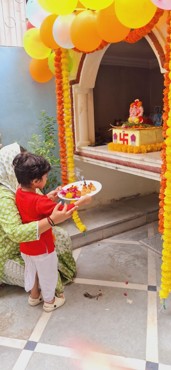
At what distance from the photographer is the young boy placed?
172 centimetres

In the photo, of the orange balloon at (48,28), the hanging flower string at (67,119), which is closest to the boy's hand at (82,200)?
the hanging flower string at (67,119)

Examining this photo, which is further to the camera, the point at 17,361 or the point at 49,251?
the point at 49,251

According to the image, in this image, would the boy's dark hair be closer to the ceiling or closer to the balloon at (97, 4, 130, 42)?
the balloon at (97, 4, 130, 42)

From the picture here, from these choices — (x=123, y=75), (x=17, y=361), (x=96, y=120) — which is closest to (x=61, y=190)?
(x=17, y=361)

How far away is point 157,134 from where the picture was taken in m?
2.88

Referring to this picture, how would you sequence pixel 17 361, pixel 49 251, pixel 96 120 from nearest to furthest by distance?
pixel 17 361
pixel 49 251
pixel 96 120

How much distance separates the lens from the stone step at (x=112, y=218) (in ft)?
10.3

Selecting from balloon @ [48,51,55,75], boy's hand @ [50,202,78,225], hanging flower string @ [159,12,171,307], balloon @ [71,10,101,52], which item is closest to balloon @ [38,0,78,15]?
balloon @ [71,10,101,52]

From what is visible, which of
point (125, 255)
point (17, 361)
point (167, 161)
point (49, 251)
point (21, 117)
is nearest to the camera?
point (17, 361)

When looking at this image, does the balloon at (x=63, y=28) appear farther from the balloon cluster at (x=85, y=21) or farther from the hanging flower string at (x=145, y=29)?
the hanging flower string at (x=145, y=29)

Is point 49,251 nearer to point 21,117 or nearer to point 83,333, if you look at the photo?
point 83,333

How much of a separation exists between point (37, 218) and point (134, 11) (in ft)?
4.52

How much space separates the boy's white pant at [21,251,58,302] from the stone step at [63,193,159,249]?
101 cm

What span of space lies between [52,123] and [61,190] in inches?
62.2
